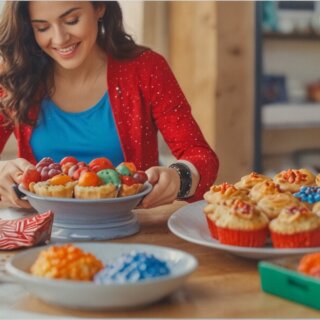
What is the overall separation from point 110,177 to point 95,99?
739 millimetres

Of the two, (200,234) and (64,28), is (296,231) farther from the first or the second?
(64,28)

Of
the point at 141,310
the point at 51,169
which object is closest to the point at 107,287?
the point at 141,310

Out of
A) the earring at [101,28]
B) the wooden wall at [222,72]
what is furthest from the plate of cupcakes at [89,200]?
the wooden wall at [222,72]

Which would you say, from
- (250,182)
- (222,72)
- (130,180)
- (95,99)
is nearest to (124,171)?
(130,180)

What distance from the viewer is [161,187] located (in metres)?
1.50

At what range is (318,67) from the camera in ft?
13.5

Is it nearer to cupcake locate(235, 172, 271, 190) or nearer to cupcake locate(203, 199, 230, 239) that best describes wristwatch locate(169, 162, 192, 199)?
cupcake locate(235, 172, 271, 190)

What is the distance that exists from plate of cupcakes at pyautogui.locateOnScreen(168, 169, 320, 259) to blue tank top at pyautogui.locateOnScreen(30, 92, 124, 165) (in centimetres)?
69

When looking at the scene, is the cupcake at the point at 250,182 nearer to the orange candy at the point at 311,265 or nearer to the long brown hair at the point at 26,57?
the orange candy at the point at 311,265

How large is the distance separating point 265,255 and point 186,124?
0.87 metres

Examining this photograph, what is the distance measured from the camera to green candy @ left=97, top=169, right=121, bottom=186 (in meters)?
1.37

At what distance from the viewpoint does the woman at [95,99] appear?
2.00 meters

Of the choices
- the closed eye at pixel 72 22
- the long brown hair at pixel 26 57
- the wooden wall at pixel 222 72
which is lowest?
the wooden wall at pixel 222 72

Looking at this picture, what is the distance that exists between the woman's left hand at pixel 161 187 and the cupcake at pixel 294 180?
219mm
